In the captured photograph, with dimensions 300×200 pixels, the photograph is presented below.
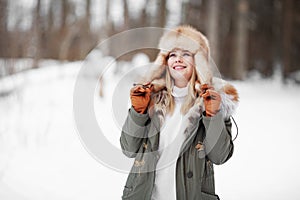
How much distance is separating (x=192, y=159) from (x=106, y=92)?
17.8 ft

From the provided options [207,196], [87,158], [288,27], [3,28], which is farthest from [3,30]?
[288,27]

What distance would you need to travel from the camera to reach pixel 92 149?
5.91 ft

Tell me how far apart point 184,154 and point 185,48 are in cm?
53

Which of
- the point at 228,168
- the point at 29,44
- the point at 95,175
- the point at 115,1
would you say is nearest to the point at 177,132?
the point at 95,175

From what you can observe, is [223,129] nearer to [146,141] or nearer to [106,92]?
[146,141]


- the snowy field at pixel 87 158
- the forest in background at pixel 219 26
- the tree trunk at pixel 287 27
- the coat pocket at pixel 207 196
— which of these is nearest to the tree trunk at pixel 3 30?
the snowy field at pixel 87 158

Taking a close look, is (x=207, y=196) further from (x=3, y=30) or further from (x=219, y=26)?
(x=219, y=26)

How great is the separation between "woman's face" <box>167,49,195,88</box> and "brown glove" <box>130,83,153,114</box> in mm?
190

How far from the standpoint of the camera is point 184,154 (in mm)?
1770

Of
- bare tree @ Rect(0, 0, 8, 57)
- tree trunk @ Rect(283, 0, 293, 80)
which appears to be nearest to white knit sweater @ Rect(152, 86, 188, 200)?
bare tree @ Rect(0, 0, 8, 57)

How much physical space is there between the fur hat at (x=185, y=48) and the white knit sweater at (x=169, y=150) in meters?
0.12

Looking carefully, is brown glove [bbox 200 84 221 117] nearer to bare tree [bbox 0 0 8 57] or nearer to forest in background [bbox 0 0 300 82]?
bare tree [bbox 0 0 8 57]

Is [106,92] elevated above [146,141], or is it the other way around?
[106,92]

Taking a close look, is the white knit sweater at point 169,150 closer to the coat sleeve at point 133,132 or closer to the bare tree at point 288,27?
the coat sleeve at point 133,132
